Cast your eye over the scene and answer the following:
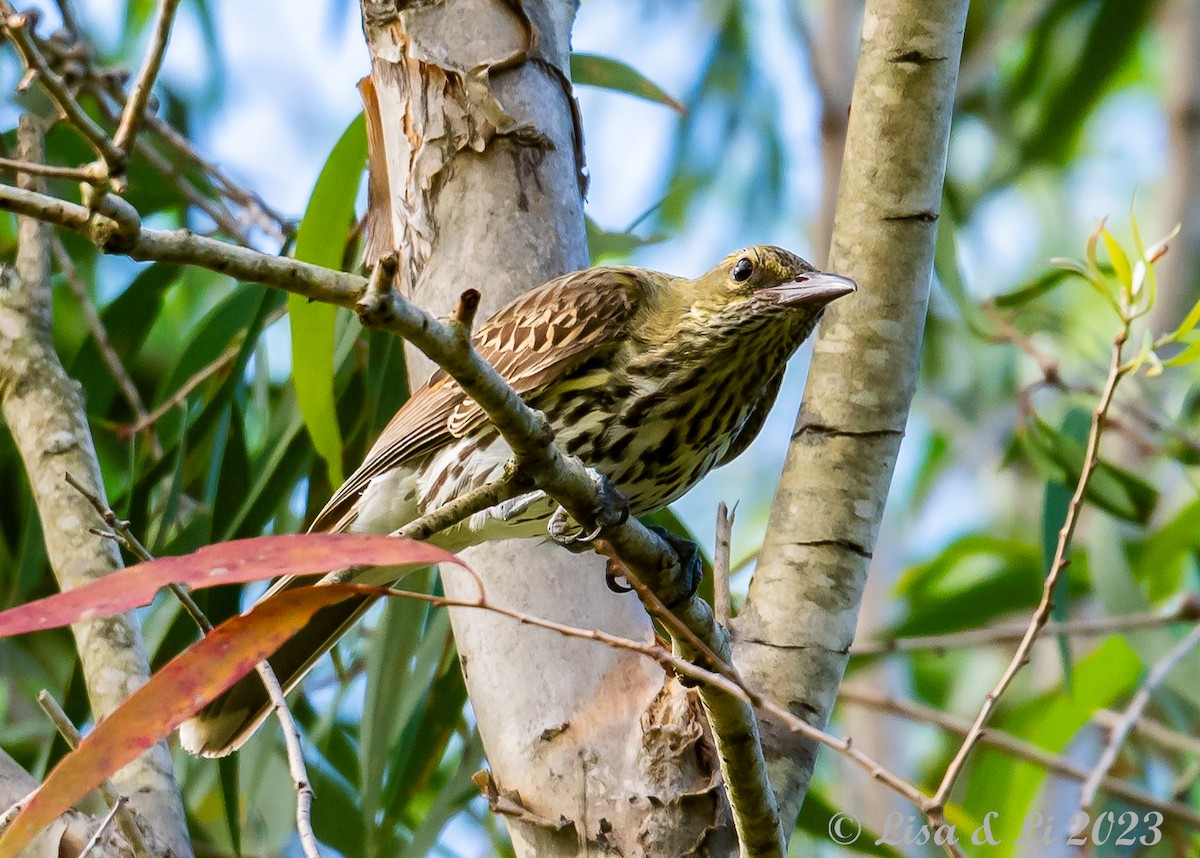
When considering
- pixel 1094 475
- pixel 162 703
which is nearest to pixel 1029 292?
pixel 1094 475

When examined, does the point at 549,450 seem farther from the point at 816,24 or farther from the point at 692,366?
the point at 816,24

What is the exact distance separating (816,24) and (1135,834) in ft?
12.8

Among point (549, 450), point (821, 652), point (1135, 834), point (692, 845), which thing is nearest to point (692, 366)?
point (821, 652)

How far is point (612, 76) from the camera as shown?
3184 millimetres

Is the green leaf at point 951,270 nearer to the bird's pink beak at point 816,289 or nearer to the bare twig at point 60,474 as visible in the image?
the bird's pink beak at point 816,289

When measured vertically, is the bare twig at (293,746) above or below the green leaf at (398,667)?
above

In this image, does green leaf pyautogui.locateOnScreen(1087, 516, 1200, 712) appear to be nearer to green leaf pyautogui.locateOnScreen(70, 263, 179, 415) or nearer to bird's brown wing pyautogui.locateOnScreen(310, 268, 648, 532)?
bird's brown wing pyautogui.locateOnScreen(310, 268, 648, 532)

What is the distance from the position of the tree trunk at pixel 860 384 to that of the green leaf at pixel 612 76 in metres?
1.04

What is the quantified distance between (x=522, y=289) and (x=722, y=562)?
0.70 meters

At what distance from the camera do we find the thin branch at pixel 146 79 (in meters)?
1.05

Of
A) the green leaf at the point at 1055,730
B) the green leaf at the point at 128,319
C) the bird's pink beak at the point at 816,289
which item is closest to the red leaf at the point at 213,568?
the bird's pink beak at the point at 816,289

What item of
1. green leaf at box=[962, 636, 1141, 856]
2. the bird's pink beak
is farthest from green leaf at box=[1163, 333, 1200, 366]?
green leaf at box=[962, 636, 1141, 856]

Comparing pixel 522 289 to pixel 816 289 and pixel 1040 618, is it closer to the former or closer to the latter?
pixel 816 289

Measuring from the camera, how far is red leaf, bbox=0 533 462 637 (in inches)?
49.0
